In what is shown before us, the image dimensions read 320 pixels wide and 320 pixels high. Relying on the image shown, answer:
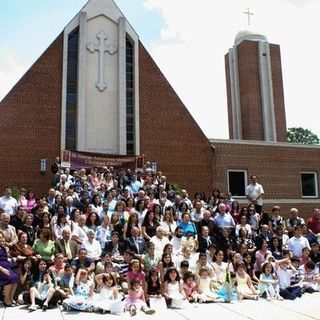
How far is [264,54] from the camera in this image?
116ft

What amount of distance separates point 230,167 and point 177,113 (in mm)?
3850

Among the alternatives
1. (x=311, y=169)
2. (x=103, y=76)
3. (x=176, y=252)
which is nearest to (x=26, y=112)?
(x=103, y=76)

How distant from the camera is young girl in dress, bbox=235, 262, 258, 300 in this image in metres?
9.43

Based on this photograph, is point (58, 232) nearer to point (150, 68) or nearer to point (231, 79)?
point (150, 68)

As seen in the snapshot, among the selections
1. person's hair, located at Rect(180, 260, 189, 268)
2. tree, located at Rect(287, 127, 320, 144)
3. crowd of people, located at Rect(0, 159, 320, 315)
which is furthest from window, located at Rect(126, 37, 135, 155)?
tree, located at Rect(287, 127, 320, 144)

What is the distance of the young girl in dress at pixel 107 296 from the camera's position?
7.96m

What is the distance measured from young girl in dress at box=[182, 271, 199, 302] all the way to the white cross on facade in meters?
13.4

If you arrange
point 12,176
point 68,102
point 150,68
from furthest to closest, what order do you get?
1. point 150,68
2. point 68,102
3. point 12,176

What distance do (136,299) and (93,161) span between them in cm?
1134

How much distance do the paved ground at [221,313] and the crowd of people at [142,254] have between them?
0.24 m

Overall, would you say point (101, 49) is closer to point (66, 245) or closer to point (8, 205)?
point (8, 205)

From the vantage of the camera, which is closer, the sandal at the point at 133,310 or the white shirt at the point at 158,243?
the sandal at the point at 133,310

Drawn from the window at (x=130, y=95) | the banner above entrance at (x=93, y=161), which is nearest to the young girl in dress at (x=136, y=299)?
the banner above entrance at (x=93, y=161)

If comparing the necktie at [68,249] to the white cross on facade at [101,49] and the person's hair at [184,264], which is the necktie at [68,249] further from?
the white cross on facade at [101,49]
